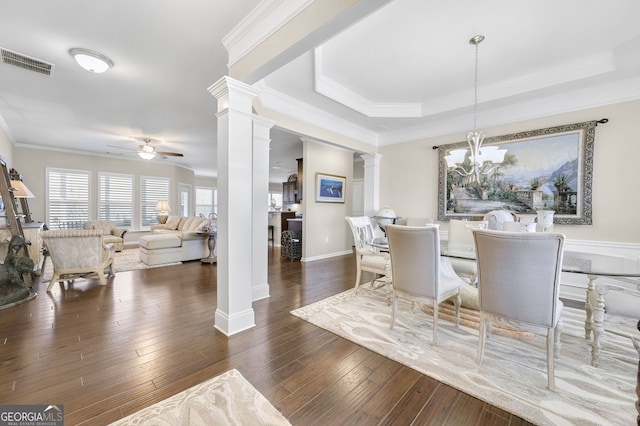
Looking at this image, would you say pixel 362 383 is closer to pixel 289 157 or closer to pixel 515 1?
pixel 515 1

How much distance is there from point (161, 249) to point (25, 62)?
327 cm

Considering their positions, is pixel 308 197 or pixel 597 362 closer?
pixel 597 362

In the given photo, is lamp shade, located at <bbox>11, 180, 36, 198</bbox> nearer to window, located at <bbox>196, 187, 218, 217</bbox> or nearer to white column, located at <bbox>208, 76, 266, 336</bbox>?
white column, located at <bbox>208, 76, 266, 336</bbox>

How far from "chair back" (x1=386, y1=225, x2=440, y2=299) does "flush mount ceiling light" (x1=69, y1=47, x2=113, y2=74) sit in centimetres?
338

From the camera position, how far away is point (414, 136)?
4.61 m

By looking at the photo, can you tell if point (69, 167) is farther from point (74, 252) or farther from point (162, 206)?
point (74, 252)

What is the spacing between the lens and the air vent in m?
2.46

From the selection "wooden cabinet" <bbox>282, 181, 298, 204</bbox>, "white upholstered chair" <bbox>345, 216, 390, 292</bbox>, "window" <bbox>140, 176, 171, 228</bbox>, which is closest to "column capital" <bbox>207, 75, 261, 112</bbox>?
"white upholstered chair" <bbox>345, 216, 390, 292</bbox>

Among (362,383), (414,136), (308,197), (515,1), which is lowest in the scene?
(362,383)

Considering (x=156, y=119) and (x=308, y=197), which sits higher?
(x=156, y=119)

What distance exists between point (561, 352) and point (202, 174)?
1207 centimetres

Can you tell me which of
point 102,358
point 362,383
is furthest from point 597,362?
point 102,358

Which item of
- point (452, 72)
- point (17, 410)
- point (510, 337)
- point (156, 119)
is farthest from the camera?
point (156, 119)

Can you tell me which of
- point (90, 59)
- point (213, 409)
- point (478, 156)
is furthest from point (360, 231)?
point (90, 59)
